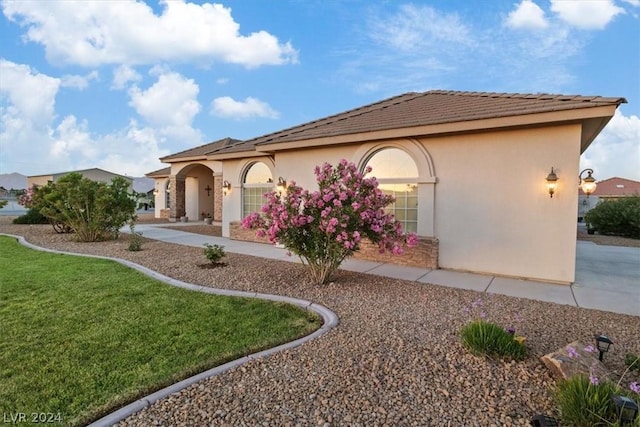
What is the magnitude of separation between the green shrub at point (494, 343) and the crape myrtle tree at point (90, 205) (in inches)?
441

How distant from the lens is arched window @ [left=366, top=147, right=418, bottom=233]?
8.62 metres

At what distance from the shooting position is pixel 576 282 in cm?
693

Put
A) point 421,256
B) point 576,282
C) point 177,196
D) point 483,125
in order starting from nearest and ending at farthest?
point 576,282 < point 483,125 < point 421,256 < point 177,196

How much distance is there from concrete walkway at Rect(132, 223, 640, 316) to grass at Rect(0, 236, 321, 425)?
3.54 metres

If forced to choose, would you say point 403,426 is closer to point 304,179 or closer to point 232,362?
point 232,362

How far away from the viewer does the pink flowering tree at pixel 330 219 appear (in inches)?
231

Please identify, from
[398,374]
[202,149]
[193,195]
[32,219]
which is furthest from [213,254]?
[193,195]

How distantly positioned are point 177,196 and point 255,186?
977cm

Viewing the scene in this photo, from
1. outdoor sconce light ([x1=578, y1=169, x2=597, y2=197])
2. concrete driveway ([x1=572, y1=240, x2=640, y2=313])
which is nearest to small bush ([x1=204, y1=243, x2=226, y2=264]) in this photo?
concrete driveway ([x1=572, y1=240, x2=640, y2=313])

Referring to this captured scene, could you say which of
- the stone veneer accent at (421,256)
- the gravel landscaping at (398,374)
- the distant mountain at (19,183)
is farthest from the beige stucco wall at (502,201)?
the distant mountain at (19,183)

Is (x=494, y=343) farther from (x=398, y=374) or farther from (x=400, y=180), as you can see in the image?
(x=400, y=180)

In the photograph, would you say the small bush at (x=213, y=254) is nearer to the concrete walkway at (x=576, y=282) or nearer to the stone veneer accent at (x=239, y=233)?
the concrete walkway at (x=576, y=282)

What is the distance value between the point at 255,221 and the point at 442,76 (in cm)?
1225

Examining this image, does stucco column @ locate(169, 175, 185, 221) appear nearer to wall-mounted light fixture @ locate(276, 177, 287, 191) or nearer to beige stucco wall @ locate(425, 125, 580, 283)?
wall-mounted light fixture @ locate(276, 177, 287, 191)
